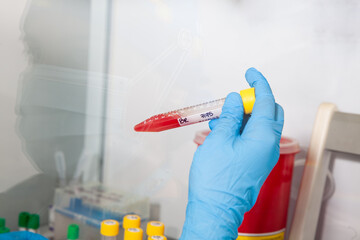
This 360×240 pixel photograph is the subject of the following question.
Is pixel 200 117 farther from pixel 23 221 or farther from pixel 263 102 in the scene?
pixel 23 221

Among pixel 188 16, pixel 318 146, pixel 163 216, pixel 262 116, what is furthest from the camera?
pixel 163 216

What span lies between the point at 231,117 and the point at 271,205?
12.5 inches

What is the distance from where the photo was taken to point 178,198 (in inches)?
49.2

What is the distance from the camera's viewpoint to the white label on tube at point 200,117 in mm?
733

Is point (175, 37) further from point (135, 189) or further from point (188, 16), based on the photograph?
point (135, 189)

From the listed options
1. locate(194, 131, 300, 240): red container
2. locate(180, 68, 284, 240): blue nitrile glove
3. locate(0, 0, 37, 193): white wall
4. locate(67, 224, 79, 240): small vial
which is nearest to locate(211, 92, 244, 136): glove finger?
locate(180, 68, 284, 240): blue nitrile glove

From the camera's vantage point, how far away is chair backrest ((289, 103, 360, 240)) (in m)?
0.89

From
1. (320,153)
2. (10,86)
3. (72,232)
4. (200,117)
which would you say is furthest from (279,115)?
(10,86)

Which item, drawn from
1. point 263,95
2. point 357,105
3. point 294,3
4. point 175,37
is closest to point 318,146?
point 357,105

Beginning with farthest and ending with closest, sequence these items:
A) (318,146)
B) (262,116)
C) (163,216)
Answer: (163,216)
(318,146)
(262,116)

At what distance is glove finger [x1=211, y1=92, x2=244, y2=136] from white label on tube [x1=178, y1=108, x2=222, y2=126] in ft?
0.11

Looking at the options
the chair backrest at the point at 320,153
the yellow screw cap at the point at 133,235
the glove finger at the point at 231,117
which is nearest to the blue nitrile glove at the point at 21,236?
the yellow screw cap at the point at 133,235

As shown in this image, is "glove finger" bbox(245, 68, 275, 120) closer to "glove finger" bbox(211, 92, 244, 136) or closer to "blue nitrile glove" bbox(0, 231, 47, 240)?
"glove finger" bbox(211, 92, 244, 136)

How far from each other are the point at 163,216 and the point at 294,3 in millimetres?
818
